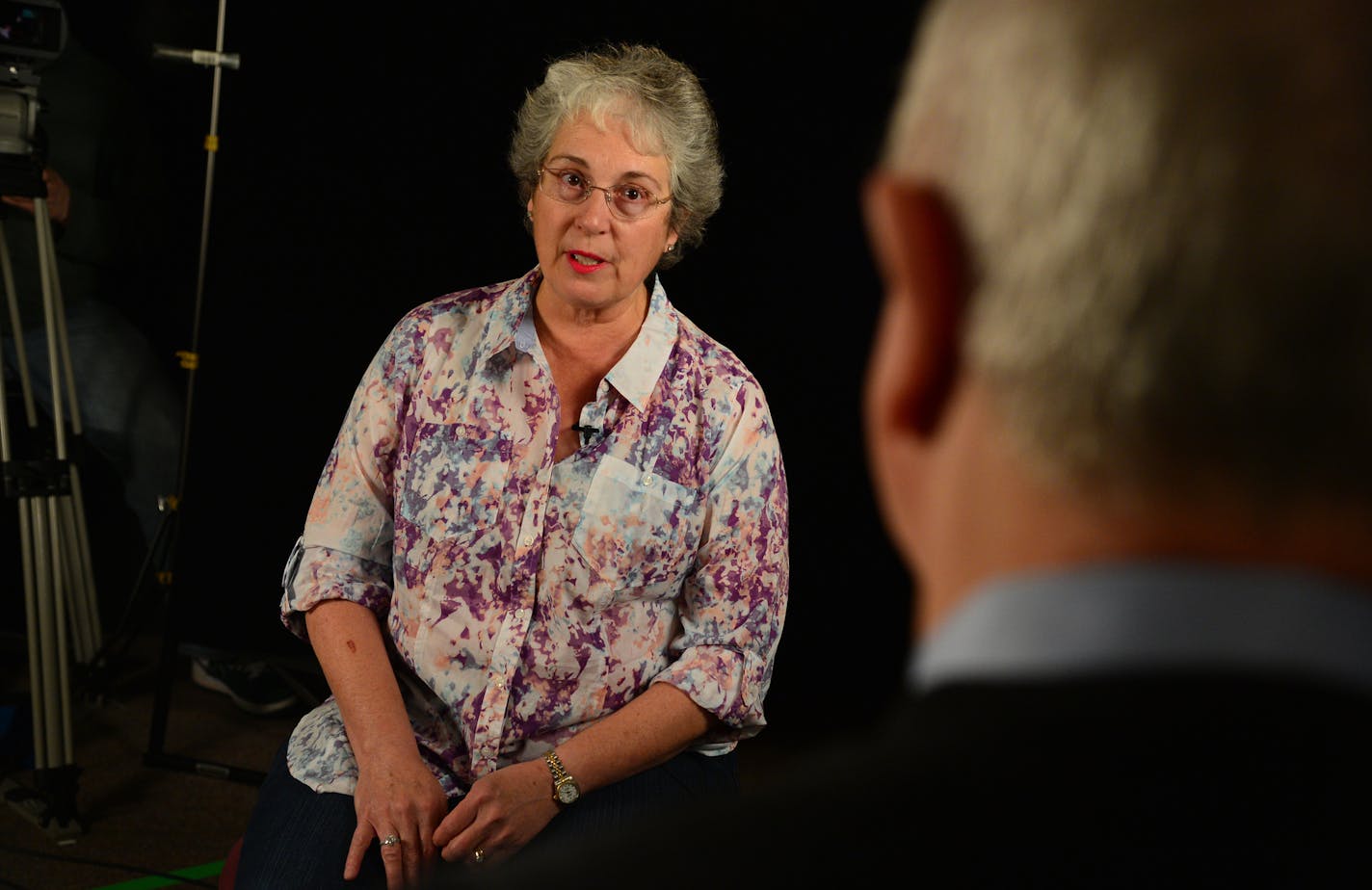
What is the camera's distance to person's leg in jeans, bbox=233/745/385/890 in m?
1.47

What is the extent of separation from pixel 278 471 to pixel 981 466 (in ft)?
8.96

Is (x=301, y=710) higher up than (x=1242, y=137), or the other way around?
(x=1242, y=137)

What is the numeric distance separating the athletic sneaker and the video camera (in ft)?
4.26

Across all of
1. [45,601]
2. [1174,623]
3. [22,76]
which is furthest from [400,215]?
[1174,623]

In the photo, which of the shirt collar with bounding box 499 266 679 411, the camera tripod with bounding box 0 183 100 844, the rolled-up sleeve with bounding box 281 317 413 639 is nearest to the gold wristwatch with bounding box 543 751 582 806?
the rolled-up sleeve with bounding box 281 317 413 639

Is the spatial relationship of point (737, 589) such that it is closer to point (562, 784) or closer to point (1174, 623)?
point (562, 784)

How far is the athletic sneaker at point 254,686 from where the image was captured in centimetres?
312

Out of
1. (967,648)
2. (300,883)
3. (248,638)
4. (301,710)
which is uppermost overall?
(967,648)

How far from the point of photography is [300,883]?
1.46 metres

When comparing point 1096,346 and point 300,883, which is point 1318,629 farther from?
point 300,883

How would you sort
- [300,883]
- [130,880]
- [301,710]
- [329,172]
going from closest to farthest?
[300,883] < [130,880] < [329,172] < [301,710]

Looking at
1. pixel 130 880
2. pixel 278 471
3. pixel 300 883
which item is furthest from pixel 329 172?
pixel 300 883

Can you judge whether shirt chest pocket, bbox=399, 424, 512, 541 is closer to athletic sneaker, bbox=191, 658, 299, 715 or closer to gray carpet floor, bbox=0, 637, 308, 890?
gray carpet floor, bbox=0, 637, 308, 890

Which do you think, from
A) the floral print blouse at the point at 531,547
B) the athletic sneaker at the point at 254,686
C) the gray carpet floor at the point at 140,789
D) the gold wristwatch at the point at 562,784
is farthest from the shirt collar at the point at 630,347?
the athletic sneaker at the point at 254,686
